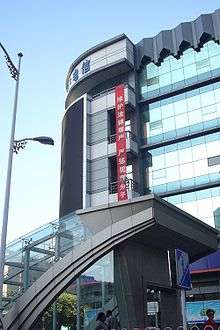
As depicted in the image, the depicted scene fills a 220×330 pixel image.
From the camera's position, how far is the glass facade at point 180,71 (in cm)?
4047

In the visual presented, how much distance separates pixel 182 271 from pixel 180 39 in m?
37.5

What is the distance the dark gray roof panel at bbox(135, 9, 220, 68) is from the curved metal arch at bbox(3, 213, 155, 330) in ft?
98.9

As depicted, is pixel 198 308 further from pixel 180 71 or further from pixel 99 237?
pixel 99 237

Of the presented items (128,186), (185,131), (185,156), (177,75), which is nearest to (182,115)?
(185,131)

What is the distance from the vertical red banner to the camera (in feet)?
127

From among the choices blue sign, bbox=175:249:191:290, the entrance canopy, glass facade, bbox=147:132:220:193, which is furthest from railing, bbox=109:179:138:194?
blue sign, bbox=175:249:191:290

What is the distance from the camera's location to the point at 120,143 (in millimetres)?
40375

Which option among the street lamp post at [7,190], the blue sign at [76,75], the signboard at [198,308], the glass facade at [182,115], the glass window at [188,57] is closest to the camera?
the street lamp post at [7,190]

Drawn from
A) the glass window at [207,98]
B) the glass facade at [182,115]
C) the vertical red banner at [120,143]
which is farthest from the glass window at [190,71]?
the vertical red banner at [120,143]

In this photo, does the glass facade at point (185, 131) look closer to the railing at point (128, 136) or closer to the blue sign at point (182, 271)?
the railing at point (128, 136)

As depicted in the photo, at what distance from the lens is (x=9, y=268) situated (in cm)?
1652

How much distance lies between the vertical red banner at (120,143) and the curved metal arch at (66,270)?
76.9 ft

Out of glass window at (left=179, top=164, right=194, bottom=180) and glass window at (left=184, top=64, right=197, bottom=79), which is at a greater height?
glass window at (left=184, top=64, right=197, bottom=79)

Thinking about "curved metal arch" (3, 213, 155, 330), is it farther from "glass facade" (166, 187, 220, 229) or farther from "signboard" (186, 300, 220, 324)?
"signboard" (186, 300, 220, 324)
